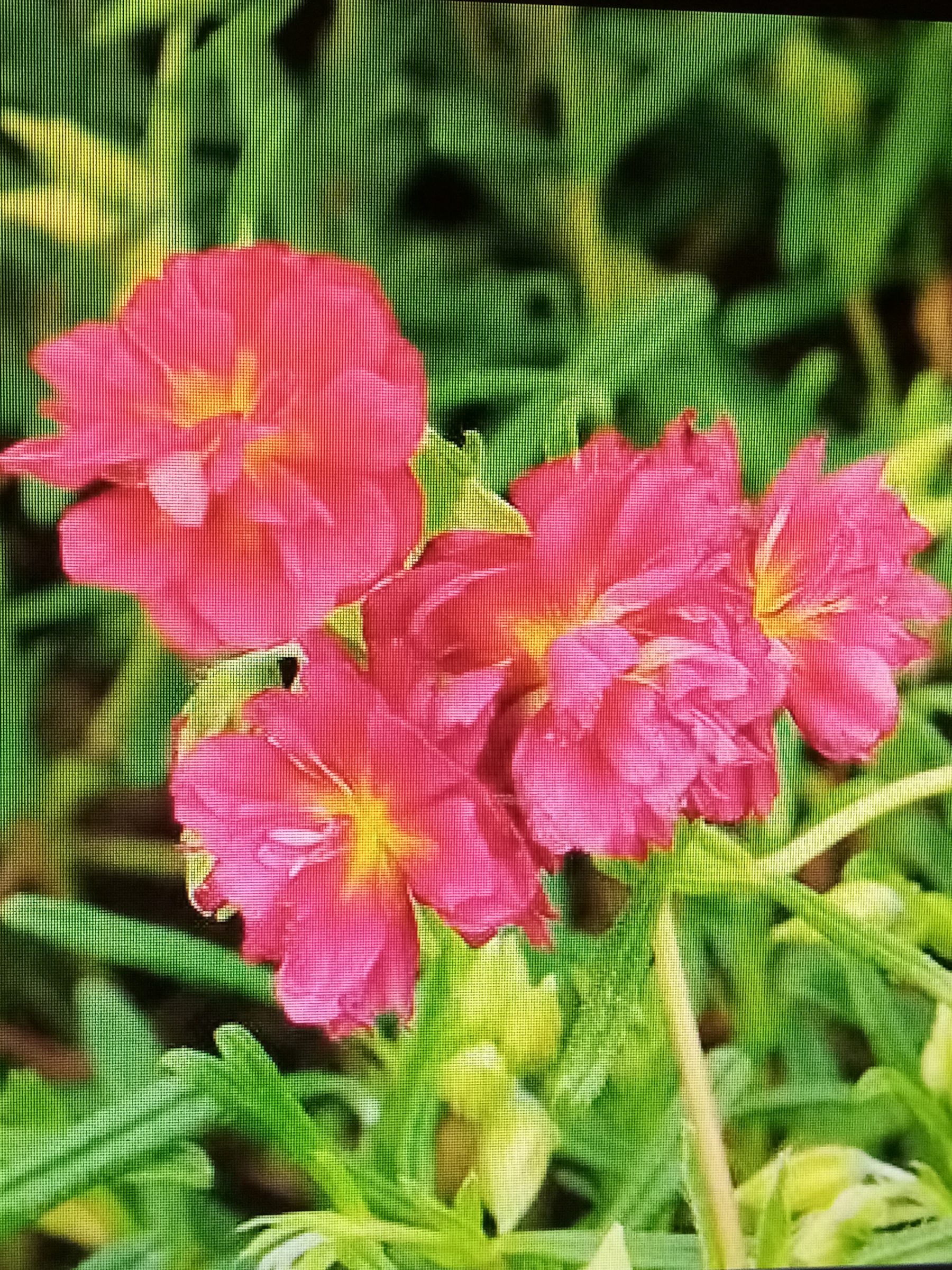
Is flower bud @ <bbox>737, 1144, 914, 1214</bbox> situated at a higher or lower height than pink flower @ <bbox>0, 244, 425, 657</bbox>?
lower

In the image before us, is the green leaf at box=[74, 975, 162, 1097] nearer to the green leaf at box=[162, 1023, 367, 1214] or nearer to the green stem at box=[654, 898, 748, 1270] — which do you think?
the green leaf at box=[162, 1023, 367, 1214]

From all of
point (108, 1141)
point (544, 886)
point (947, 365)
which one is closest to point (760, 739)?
point (544, 886)

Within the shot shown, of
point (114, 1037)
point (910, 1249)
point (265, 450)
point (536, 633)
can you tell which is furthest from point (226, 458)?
point (910, 1249)

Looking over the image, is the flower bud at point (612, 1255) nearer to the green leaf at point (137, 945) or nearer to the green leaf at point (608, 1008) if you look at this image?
the green leaf at point (608, 1008)

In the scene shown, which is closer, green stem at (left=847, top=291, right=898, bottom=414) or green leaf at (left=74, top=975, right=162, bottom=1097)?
green leaf at (left=74, top=975, right=162, bottom=1097)

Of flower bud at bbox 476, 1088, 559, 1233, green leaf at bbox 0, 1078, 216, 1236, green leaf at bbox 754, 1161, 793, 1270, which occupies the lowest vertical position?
green leaf at bbox 754, 1161, 793, 1270

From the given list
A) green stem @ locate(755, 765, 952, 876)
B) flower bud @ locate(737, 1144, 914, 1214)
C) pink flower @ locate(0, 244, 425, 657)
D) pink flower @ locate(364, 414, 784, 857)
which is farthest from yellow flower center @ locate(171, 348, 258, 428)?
flower bud @ locate(737, 1144, 914, 1214)

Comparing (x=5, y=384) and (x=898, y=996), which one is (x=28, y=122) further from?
(x=898, y=996)
